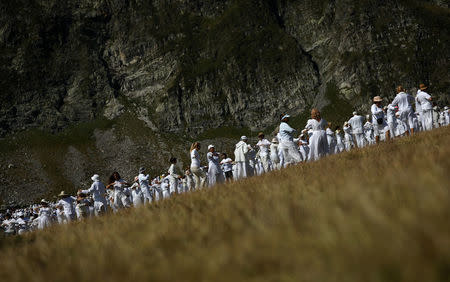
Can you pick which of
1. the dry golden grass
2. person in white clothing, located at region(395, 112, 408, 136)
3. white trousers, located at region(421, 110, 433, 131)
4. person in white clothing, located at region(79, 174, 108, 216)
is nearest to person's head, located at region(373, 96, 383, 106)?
white trousers, located at region(421, 110, 433, 131)

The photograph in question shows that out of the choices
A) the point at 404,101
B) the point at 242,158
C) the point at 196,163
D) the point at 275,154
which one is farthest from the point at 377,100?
the point at 275,154

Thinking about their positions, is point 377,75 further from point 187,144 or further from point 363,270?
point 363,270

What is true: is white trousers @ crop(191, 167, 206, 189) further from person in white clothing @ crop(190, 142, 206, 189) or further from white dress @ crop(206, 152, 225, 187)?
white dress @ crop(206, 152, 225, 187)

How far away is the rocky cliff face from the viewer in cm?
8862

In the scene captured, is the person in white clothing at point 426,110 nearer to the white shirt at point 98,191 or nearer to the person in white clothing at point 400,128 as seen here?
the person in white clothing at point 400,128

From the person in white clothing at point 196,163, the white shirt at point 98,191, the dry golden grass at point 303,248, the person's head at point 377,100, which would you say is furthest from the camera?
the white shirt at point 98,191

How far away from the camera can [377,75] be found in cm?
8819

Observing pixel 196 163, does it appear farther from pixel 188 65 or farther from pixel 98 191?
pixel 188 65

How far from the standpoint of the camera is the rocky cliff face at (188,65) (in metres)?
88.6

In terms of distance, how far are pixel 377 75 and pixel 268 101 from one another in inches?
1051

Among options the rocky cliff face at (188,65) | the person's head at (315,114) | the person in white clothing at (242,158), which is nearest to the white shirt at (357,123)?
the person in white clothing at (242,158)

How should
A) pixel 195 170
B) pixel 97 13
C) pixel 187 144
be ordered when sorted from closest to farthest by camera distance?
pixel 195 170
pixel 187 144
pixel 97 13

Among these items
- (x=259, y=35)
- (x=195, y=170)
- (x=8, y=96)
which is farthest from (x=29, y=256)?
(x=8, y=96)

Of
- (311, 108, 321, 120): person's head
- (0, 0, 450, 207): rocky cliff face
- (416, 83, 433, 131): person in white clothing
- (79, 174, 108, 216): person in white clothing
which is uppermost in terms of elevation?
(0, 0, 450, 207): rocky cliff face
